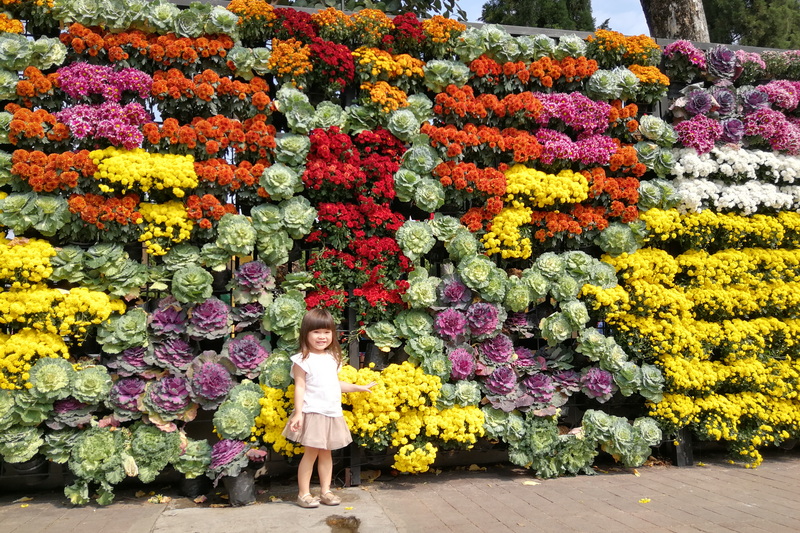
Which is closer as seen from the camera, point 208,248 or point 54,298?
point 54,298

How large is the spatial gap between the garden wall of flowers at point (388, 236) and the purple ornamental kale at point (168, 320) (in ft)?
0.05

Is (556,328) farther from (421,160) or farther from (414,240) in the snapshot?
(421,160)

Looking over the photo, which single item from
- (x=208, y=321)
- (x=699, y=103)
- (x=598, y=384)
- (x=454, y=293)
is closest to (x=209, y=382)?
(x=208, y=321)

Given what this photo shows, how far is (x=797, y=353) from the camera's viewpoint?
5.22 meters

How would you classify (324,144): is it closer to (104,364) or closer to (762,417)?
(104,364)

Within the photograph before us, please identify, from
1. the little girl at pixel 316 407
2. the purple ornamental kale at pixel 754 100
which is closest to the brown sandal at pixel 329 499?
the little girl at pixel 316 407

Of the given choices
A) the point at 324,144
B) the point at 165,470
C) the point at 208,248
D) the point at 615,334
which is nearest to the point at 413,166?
the point at 324,144

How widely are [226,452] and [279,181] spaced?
193cm

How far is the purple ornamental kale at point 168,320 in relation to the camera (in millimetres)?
4148

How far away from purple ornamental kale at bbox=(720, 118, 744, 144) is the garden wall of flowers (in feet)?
0.14

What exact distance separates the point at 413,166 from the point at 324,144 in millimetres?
720

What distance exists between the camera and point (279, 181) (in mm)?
4320

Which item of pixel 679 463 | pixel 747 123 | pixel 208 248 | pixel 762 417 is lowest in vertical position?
pixel 679 463

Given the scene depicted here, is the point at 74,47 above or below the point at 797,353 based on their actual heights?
above
